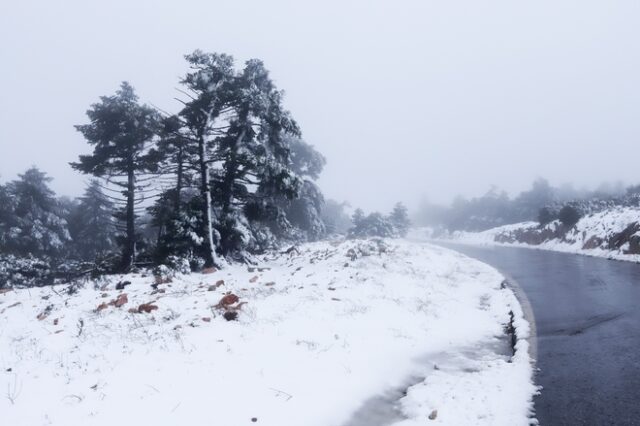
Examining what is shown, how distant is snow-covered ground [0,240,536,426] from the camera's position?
471 centimetres

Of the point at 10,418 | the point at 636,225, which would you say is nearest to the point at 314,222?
the point at 636,225

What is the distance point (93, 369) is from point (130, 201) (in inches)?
617

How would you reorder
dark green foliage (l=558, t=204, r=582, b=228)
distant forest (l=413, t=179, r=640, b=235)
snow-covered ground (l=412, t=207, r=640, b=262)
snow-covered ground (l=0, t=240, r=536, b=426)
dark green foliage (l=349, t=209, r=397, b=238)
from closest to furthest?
1. snow-covered ground (l=0, t=240, r=536, b=426)
2. snow-covered ground (l=412, t=207, r=640, b=262)
3. dark green foliage (l=558, t=204, r=582, b=228)
4. dark green foliage (l=349, t=209, r=397, b=238)
5. distant forest (l=413, t=179, r=640, b=235)

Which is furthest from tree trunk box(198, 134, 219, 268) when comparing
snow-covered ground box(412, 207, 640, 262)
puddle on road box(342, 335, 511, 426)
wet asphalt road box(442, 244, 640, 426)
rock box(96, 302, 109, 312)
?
snow-covered ground box(412, 207, 640, 262)

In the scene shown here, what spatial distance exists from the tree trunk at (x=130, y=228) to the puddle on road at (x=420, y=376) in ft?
53.5

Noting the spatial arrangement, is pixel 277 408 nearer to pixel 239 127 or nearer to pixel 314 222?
pixel 239 127

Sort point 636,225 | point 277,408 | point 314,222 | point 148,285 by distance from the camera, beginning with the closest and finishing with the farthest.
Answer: point 277,408 → point 148,285 → point 636,225 → point 314,222

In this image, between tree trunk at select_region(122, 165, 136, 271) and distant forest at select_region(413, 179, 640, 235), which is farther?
distant forest at select_region(413, 179, 640, 235)

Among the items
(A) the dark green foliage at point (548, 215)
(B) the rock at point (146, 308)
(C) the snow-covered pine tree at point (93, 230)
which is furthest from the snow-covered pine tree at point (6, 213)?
(A) the dark green foliage at point (548, 215)

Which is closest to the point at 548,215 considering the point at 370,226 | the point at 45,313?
the point at 370,226

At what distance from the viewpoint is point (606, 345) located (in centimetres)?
669

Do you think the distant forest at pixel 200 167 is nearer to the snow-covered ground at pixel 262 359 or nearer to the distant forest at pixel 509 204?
the snow-covered ground at pixel 262 359

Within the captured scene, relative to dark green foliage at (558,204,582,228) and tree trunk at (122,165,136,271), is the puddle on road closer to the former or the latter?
tree trunk at (122,165,136,271)

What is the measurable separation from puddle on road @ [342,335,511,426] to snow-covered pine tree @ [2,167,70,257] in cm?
3429
